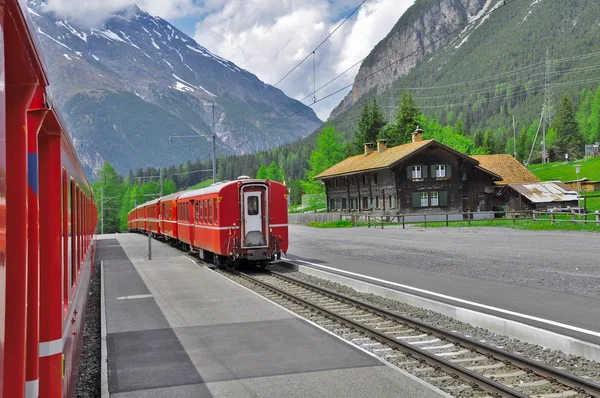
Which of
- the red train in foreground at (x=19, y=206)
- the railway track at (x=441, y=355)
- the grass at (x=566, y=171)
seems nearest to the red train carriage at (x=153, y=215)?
the railway track at (x=441, y=355)

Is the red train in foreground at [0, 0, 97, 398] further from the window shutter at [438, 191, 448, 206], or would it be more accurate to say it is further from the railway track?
the window shutter at [438, 191, 448, 206]

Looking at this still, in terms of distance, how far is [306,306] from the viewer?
1280 centimetres

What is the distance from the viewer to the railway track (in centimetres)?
664

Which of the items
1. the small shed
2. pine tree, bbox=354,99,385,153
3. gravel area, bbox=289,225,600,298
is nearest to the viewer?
gravel area, bbox=289,225,600,298

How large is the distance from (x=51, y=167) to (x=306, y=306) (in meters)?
9.01

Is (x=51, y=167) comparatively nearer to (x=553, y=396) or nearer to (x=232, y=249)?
(x=553, y=396)

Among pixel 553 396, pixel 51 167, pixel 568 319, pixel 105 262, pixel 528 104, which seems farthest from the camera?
pixel 528 104

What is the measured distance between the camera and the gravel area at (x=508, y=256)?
14.9m

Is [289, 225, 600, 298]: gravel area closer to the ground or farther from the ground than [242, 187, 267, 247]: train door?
closer to the ground

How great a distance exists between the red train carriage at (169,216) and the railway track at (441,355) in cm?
1782

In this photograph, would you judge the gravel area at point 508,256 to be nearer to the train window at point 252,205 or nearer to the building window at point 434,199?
the train window at point 252,205

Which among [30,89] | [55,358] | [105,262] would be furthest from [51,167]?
[105,262]

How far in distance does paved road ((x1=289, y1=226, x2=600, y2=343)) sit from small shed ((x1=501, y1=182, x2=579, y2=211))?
1127 inches

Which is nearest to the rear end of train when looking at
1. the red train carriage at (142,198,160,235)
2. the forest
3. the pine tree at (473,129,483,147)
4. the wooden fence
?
the forest
